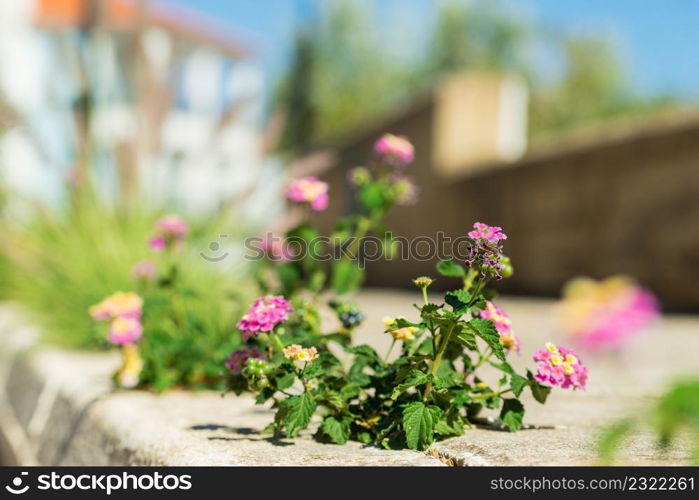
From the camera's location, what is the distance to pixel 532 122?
83.4 ft

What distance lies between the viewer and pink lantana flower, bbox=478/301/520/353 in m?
1.34

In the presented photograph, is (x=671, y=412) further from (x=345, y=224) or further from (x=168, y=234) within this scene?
(x=168, y=234)

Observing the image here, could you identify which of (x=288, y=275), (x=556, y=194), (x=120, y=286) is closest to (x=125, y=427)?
(x=288, y=275)

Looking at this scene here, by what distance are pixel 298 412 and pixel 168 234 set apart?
1.07m

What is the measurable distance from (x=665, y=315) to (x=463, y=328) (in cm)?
378

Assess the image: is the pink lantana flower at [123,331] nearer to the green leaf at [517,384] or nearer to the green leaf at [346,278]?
the green leaf at [346,278]

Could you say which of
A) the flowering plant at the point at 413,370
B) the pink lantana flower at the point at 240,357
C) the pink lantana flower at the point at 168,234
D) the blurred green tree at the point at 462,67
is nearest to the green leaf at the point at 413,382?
the flowering plant at the point at 413,370

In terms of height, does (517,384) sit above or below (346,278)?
below

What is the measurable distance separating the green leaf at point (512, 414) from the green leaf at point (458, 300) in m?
0.27

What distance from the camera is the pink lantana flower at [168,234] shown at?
2146 millimetres

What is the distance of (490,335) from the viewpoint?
114cm

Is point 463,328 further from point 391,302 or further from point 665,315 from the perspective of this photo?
point 391,302
